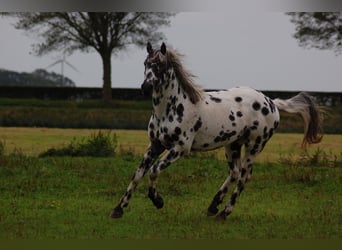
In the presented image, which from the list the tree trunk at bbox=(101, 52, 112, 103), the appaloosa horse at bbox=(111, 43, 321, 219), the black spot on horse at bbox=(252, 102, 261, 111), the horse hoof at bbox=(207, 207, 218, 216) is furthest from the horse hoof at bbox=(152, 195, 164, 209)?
the tree trunk at bbox=(101, 52, 112, 103)

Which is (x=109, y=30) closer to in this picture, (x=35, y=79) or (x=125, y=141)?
(x=35, y=79)

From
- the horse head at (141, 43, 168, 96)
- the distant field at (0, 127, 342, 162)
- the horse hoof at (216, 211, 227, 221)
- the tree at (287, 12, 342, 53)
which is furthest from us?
the distant field at (0, 127, 342, 162)

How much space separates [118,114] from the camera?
6.70 meters

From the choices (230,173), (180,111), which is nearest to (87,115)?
(180,111)

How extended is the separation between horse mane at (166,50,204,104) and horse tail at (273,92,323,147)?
0.84 meters

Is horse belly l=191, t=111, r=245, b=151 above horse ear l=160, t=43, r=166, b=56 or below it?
below

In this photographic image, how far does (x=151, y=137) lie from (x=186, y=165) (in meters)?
0.78

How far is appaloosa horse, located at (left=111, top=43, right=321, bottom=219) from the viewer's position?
5.82 meters

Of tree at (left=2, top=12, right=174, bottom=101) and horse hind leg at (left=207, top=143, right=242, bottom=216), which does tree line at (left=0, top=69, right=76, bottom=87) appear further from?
horse hind leg at (left=207, top=143, right=242, bottom=216)

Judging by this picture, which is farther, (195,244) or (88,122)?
(88,122)

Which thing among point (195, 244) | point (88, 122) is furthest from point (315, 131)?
point (88, 122)

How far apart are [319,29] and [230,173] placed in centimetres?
143

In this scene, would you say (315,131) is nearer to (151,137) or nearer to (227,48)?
(227,48)

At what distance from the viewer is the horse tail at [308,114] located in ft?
21.1
